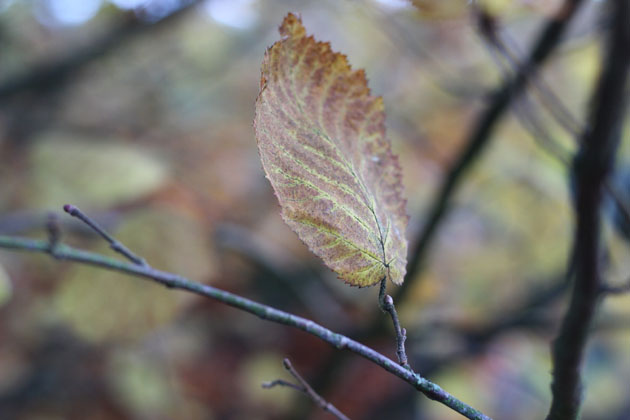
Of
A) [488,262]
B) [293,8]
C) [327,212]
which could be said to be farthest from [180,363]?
[327,212]

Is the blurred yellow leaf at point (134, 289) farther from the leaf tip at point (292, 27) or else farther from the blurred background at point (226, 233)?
the leaf tip at point (292, 27)

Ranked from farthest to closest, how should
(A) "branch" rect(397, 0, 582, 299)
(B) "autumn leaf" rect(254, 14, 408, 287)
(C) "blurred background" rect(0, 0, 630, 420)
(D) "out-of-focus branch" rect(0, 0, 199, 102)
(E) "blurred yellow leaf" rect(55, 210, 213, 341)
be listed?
(D) "out-of-focus branch" rect(0, 0, 199, 102)
(C) "blurred background" rect(0, 0, 630, 420)
(E) "blurred yellow leaf" rect(55, 210, 213, 341)
(A) "branch" rect(397, 0, 582, 299)
(B) "autumn leaf" rect(254, 14, 408, 287)

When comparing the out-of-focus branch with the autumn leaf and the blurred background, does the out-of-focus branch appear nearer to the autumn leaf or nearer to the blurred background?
the blurred background

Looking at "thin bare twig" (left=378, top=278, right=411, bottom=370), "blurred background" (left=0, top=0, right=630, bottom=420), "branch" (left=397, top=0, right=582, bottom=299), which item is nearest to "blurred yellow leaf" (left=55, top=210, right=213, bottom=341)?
"blurred background" (left=0, top=0, right=630, bottom=420)

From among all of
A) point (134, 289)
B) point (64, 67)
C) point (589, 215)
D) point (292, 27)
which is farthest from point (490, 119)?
point (64, 67)

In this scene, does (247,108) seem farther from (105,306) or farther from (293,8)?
(105,306)
